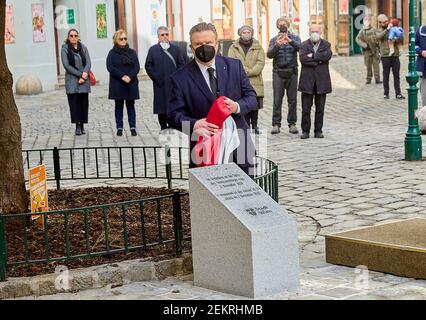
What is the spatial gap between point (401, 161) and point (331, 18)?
116 feet

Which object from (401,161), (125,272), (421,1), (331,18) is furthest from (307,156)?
(421,1)

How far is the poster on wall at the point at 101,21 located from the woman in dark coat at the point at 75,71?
14644 mm

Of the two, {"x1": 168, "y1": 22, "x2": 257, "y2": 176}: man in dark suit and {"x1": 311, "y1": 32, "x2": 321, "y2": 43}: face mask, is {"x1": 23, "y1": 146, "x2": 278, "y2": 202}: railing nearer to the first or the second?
{"x1": 168, "y1": 22, "x2": 257, "y2": 176}: man in dark suit

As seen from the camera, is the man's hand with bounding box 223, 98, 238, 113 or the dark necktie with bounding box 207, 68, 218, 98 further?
the dark necktie with bounding box 207, 68, 218, 98

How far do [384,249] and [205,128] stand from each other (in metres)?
1.48

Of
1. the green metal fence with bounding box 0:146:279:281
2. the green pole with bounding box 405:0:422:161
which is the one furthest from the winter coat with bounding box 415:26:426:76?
the green metal fence with bounding box 0:146:279:281

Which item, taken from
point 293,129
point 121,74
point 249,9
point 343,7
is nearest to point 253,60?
point 293,129

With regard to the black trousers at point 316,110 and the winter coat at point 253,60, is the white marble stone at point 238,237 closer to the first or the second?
the black trousers at point 316,110

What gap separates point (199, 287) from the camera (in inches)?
285

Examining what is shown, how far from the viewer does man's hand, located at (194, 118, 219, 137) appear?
7434 millimetres

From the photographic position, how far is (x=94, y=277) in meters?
7.32

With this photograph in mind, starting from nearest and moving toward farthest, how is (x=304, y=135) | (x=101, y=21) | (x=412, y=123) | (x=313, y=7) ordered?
(x=412, y=123) → (x=304, y=135) → (x=101, y=21) → (x=313, y=7)

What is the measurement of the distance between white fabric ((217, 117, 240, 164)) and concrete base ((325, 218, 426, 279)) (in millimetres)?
945

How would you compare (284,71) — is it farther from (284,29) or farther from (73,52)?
(73,52)
